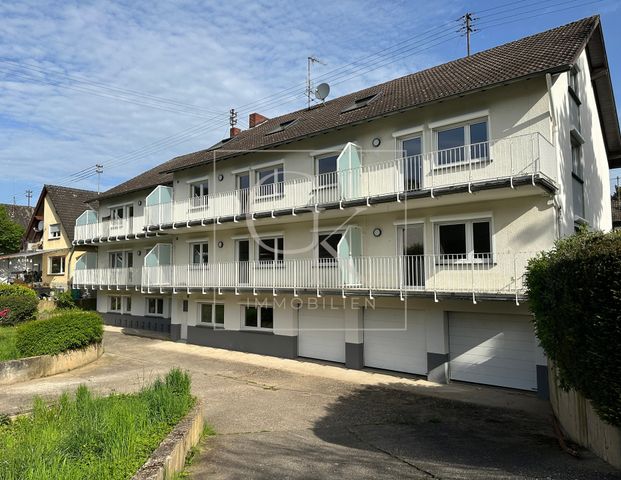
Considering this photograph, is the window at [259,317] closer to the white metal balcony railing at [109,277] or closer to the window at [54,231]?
the white metal balcony railing at [109,277]

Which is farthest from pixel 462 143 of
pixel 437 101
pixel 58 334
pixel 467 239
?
pixel 58 334

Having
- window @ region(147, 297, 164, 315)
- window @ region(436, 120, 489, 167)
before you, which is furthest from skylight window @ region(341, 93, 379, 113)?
window @ region(147, 297, 164, 315)

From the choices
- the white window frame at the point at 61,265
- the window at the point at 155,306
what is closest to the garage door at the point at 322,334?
the window at the point at 155,306

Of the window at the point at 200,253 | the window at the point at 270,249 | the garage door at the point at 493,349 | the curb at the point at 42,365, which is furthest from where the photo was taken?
the window at the point at 200,253

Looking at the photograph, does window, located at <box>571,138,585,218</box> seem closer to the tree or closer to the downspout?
the downspout

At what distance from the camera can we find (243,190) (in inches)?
722

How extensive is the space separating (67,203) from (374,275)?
30.3m

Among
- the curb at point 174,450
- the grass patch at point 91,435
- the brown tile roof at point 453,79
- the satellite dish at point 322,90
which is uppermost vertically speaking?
the satellite dish at point 322,90

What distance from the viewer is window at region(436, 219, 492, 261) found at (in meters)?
12.4

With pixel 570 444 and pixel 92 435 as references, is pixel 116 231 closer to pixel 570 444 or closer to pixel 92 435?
pixel 92 435

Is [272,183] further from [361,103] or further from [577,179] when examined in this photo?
[577,179]

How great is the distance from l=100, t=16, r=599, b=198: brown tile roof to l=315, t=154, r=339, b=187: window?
1146 millimetres

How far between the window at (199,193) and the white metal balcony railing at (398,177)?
52 mm

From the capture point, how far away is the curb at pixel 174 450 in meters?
4.82
